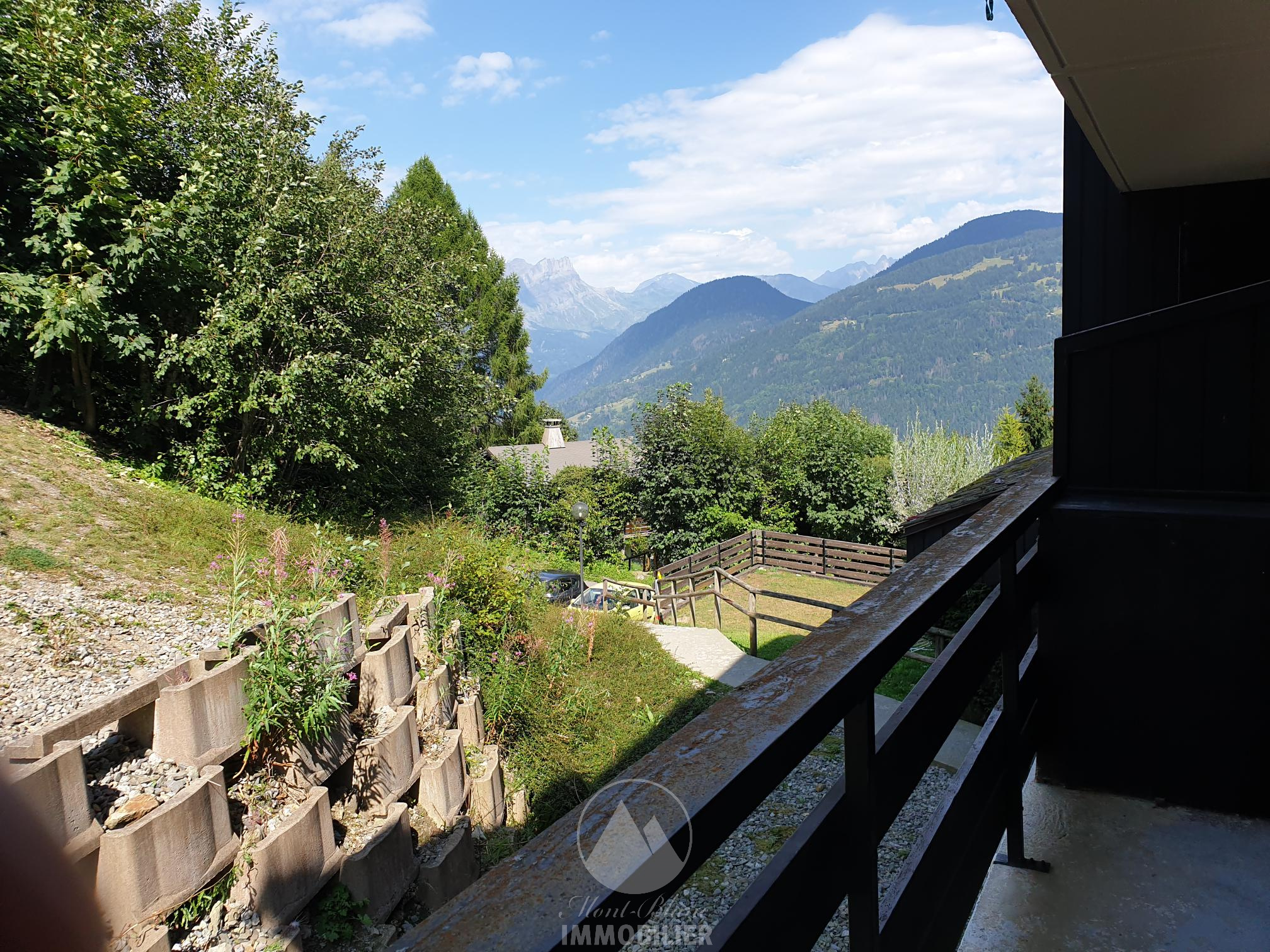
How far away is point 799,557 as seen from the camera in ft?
62.7

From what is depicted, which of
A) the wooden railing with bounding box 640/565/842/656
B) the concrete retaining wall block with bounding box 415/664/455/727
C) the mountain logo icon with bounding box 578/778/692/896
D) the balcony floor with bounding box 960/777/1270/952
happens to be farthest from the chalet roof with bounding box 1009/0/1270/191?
the wooden railing with bounding box 640/565/842/656

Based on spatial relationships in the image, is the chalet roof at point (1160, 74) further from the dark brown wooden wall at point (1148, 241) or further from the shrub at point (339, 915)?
the shrub at point (339, 915)

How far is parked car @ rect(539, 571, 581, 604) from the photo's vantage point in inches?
550

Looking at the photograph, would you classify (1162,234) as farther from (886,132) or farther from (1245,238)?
(886,132)

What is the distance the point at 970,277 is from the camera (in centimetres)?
18062

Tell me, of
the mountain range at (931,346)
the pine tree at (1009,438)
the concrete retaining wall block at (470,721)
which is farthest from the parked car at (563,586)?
the mountain range at (931,346)

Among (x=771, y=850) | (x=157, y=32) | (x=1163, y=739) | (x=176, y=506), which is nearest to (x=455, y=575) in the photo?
(x=176, y=506)

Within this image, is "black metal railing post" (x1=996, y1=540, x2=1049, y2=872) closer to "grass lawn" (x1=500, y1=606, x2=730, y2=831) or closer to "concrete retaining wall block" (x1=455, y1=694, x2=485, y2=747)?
"grass lawn" (x1=500, y1=606, x2=730, y2=831)

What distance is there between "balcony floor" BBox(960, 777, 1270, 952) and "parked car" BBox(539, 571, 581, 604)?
438 inches

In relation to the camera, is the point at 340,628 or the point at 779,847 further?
the point at 340,628

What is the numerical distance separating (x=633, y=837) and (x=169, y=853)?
3317mm

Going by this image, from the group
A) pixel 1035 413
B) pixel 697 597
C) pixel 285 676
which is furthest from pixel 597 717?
pixel 1035 413

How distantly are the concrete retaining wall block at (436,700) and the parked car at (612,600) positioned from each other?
6.34m

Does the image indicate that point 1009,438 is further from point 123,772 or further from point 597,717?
point 123,772
